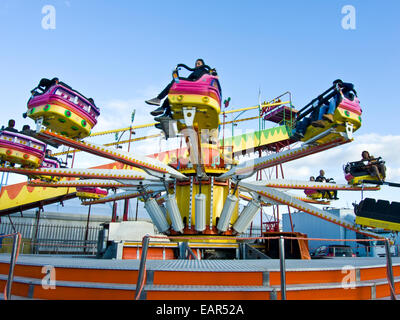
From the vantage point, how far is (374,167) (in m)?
11.9

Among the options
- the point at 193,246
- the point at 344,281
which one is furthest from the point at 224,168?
the point at 344,281

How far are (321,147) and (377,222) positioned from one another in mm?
4136

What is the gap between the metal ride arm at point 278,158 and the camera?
32.0ft

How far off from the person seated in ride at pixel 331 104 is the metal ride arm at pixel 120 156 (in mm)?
5465

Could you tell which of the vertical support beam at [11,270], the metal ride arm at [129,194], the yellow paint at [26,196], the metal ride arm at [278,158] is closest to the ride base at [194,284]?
the vertical support beam at [11,270]

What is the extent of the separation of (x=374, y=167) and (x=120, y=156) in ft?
31.9

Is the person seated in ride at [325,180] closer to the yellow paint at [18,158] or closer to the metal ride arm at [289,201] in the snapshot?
the metal ride arm at [289,201]

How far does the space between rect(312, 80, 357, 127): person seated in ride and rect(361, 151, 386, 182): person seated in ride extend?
13.4 feet

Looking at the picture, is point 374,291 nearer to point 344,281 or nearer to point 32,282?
point 344,281

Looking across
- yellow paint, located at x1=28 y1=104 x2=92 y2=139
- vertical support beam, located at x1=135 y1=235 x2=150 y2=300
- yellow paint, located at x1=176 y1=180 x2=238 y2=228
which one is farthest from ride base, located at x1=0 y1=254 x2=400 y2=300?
yellow paint, located at x1=176 y1=180 x2=238 y2=228

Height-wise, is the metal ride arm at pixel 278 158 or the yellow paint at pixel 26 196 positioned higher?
the yellow paint at pixel 26 196

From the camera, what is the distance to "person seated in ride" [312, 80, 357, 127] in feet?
29.1

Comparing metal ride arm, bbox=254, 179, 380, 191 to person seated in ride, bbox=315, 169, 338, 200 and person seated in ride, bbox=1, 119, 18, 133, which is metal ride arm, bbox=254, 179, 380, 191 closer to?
person seated in ride, bbox=315, 169, 338, 200

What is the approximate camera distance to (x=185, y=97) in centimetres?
891
